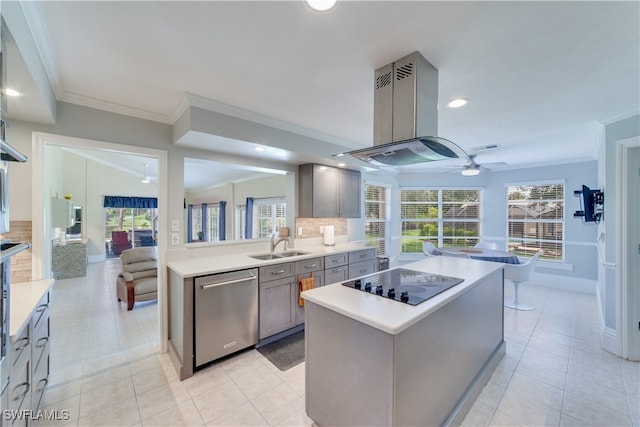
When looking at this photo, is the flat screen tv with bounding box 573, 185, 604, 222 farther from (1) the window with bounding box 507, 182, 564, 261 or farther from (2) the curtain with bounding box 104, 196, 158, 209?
(2) the curtain with bounding box 104, 196, 158, 209

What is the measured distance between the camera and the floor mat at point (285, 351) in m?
2.42

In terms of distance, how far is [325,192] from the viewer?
3.71 metres

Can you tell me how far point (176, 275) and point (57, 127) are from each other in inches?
62.5

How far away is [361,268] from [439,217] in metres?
3.12

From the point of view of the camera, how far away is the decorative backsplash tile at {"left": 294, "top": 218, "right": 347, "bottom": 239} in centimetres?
381

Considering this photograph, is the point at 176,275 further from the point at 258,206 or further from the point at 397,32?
the point at 258,206

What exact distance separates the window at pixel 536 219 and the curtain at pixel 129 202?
10.8 m

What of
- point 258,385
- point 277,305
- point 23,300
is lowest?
point 258,385

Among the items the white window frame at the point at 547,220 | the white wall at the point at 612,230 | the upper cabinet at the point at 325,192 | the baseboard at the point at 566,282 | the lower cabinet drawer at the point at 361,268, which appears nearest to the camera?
the white wall at the point at 612,230

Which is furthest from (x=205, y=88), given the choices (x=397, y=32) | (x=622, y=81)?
(x=622, y=81)

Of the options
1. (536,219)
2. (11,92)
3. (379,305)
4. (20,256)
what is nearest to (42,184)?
(20,256)

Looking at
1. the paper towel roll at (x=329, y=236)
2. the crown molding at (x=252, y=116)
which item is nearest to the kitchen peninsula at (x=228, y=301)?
the paper towel roll at (x=329, y=236)

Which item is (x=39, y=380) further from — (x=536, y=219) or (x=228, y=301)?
(x=536, y=219)

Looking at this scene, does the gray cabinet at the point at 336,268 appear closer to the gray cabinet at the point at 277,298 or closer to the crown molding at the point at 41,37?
the gray cabinet at the point at 277,298
